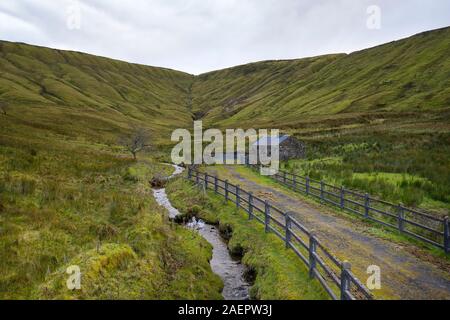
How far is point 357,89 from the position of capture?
11756 centimetres

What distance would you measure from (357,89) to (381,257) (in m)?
116

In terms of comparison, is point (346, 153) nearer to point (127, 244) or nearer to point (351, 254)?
point (351, 254)

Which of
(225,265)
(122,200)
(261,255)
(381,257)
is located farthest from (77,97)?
(381,257)

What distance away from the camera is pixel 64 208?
53.8 ft

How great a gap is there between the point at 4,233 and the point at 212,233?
9.80 metres

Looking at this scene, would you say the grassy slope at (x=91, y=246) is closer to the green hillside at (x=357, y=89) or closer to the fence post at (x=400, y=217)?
the fence post at (x=400, y=217)

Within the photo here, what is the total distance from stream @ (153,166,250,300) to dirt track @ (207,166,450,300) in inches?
144

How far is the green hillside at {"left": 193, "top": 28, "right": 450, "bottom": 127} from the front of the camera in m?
93.4

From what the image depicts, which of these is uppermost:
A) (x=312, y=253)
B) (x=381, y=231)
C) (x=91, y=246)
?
(x=312, y=253)

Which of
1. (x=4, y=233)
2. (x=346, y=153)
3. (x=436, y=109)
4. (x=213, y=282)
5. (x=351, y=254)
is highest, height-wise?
(x=436, y=109)

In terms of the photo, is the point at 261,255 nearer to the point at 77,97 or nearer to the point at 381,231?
the point at 381,231

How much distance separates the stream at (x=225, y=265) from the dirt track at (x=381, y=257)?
144 inches

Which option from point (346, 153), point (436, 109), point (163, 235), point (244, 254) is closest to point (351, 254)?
point (244, 254)

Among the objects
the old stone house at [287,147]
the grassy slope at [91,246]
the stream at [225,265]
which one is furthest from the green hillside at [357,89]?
the grassy slope at [91,246]
